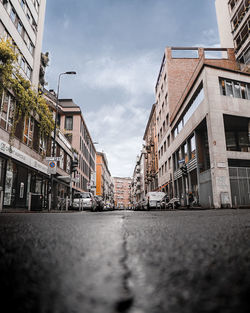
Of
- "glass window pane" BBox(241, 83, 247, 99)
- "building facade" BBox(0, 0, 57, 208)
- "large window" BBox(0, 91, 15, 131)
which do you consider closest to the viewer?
"large window" BBox(0, 91, 15, 131)

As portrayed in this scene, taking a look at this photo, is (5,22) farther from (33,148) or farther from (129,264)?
(129,264)

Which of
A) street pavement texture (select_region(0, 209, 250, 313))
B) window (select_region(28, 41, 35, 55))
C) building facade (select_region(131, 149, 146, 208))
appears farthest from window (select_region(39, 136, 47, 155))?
building facade (select_region(131, 149, 146, 208))

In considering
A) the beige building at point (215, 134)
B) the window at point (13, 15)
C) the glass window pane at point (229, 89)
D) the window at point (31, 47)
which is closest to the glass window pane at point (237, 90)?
the beige building at point (215, 134)

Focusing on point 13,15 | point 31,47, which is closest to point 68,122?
point 31,47

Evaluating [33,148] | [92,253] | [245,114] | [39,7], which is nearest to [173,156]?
[245,114]

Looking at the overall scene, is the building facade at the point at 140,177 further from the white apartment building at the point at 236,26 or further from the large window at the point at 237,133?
the large window at the point at 237,133

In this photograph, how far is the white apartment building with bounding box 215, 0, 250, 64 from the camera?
27.5m

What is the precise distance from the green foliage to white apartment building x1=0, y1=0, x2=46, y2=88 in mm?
1027

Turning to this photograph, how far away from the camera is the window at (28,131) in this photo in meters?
18.2

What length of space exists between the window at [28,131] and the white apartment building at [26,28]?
2.76 metres

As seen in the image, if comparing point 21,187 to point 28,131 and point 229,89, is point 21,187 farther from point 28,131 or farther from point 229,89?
point 229,89

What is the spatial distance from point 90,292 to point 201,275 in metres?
0.33

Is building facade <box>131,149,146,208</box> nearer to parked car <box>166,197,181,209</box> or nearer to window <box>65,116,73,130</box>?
window <box>65,116,73,130</box>

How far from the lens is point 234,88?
21.4 meters
